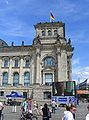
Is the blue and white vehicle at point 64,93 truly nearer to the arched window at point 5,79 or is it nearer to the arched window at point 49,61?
the arched window at point 49,61

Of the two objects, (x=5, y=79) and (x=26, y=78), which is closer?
(x=26, y=78)

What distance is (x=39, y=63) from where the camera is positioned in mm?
74438

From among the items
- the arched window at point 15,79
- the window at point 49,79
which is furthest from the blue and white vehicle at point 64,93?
the arched window at point 15,79

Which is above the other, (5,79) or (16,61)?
(16,61)

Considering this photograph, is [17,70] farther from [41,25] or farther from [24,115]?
[24,115]

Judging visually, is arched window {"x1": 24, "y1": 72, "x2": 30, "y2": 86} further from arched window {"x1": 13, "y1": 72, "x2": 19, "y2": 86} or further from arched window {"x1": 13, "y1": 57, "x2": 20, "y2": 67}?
arched window {"x1": 13, "y1": 57, "x2": 20, "y2": 67}

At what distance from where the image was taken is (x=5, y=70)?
77.6 m

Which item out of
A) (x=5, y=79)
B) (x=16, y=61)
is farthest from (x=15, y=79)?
(x=16, y=61)

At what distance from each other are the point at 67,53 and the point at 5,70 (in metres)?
20.6

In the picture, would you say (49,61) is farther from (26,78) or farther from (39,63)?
(26,78)

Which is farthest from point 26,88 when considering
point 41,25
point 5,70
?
point 41,25

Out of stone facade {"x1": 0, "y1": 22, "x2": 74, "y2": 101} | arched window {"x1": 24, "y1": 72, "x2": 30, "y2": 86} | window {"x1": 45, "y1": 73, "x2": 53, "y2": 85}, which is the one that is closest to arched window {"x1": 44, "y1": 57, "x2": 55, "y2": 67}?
stone facade {"x1": 0, "y1": 22, "x2": 74, "y2": 101}

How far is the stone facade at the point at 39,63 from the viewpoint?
72875 mm

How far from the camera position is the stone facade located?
7288 centimetres
